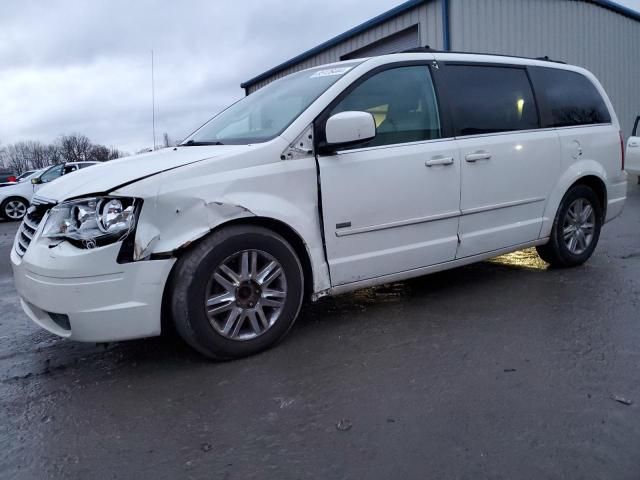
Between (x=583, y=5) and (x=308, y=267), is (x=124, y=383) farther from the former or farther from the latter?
(x=583, y=5)

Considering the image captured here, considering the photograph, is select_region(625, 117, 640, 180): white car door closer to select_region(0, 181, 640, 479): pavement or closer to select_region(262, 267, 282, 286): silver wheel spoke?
select_region(0, 181, 640, 479): pavement

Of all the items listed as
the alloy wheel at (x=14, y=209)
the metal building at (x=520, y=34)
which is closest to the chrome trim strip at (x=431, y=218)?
the metal building at (x=520, y=34)

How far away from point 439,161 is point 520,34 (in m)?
10.3

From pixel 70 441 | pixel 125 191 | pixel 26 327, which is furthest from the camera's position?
pixel 26 327

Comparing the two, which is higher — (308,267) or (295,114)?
(295,114)

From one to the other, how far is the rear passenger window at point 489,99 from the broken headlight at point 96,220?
2.33m

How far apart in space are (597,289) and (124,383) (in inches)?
136

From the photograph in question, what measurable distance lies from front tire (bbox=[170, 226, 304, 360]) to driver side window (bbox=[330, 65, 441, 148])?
915mm

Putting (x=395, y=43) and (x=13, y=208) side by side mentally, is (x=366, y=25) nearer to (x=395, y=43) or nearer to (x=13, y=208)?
(x=395, y=43)

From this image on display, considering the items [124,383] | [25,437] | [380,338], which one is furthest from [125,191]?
[380,338]

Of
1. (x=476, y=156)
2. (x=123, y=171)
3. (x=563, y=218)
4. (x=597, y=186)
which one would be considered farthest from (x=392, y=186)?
(x=597, y=186)

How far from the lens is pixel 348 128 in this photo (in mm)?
3045

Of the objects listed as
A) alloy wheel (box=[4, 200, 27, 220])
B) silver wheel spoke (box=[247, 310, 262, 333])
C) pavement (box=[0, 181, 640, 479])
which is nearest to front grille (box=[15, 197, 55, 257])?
pavement (box=[0, 181, 640, 479])

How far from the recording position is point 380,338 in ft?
10.5
